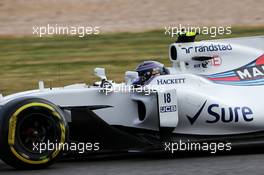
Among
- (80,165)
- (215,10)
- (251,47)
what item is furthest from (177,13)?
(80,165)

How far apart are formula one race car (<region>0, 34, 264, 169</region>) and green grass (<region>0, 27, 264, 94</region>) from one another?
482 centimetres

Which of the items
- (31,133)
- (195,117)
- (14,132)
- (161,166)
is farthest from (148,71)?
(14,132)

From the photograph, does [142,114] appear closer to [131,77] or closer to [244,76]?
[131,77]

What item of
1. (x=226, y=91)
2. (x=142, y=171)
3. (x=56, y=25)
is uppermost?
(x=56, y=25)

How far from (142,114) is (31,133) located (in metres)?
1.27

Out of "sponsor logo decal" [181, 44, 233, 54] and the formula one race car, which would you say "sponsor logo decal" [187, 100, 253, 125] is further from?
"sponsor logo decal" [181, 44, 233, 54]

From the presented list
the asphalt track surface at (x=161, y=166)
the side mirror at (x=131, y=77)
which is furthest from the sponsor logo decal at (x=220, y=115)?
the side mirror at (x=131, y=77)

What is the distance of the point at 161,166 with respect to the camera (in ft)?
25.3

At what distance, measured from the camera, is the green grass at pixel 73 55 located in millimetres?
13820

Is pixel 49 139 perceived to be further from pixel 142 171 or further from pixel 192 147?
pixel 192 147

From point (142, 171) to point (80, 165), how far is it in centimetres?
82

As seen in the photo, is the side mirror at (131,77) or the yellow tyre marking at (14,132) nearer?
the yellow tyre marking at (14,132)

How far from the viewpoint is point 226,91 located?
8.48 meters

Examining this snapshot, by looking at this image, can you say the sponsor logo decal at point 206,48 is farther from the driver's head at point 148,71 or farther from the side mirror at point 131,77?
the side mirror at point 131,77
